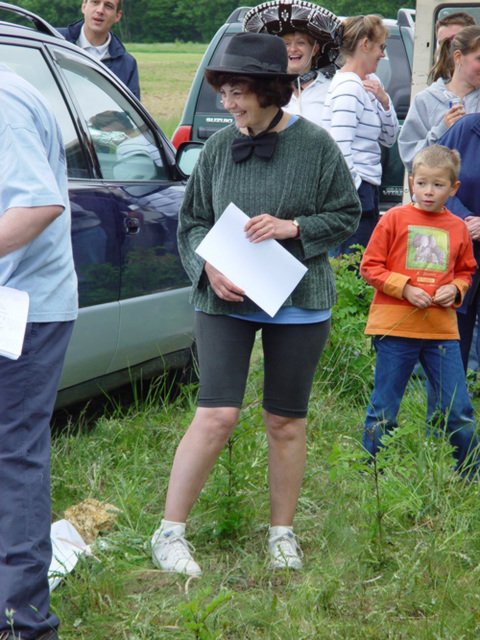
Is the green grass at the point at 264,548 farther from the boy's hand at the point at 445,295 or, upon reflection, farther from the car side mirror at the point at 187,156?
the car side mirror at the point at 187,156

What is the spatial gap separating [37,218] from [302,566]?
61.7 inches

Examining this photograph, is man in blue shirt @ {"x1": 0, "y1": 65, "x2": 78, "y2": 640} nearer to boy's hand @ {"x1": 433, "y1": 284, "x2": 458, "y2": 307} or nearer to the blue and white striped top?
boy's hand @ {"x1": 433, "y1": 284, "x2": 458, "y2": 307}

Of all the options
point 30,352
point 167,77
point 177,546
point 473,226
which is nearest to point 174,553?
point 177,546

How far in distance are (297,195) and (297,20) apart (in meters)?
2.33

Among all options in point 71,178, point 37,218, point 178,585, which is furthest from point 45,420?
point 71,178

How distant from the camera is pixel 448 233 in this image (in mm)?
3660

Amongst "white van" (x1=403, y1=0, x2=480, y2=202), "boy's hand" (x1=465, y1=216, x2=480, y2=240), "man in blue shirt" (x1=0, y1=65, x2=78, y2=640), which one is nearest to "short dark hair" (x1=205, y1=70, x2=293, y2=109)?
"man in blue shirt" (x1=0, y1=65, x2=78, y2=640)

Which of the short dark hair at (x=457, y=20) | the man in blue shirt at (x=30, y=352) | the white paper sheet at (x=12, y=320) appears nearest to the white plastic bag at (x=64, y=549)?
the man in blue shirt at (x=30, y=352)

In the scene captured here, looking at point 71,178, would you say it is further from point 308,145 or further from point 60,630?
point 60,630

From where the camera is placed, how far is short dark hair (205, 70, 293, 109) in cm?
293

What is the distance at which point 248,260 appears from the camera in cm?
301

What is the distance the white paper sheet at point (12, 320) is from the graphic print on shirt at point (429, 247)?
1.79 m

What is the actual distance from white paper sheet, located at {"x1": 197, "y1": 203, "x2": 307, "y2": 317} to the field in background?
18.5 m

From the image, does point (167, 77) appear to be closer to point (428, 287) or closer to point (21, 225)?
point (428, 287)
